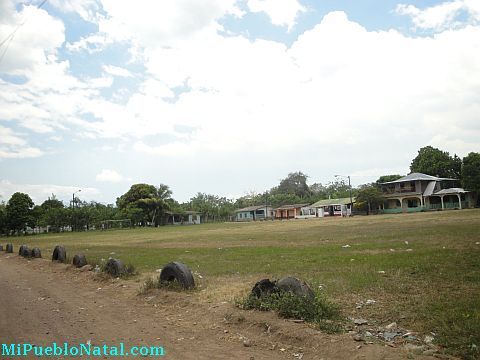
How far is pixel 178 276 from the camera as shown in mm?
9867

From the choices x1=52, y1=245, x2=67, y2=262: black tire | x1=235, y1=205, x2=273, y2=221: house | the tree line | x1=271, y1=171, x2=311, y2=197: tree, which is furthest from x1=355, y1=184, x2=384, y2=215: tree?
x1=52, y1=245, x2=67, y2=262: black tire

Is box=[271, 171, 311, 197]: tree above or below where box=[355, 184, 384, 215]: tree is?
above

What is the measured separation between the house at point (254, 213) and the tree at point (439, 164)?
1561 inches

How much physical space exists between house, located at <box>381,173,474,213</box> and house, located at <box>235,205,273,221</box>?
37.3 m

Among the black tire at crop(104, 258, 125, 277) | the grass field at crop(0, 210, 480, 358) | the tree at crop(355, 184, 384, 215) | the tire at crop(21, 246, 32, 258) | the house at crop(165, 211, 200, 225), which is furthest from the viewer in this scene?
the house at crop(165, 211, 200, 225)

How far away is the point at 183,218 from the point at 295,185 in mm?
40229

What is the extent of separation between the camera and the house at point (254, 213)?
10631 centimetres

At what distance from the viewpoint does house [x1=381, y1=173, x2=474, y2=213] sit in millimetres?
65562

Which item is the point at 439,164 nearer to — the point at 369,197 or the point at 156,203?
the point at 369,197

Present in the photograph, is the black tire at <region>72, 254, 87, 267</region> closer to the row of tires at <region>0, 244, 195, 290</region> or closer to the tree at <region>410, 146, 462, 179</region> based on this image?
the row of tires at <region>0, 244, 195, 290</region>

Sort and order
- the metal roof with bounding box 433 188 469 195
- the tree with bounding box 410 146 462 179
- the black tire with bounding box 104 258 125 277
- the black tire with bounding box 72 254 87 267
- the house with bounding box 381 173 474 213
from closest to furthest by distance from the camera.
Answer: the black tire with bounding box 104 258 125 277 < the black tire with bounding box 72 254 87 267 < the metal roof with bounding box 433 188 469 195 < the house with bounding box 381 173 474 213 < the tree with bounding box 410 146 462 179

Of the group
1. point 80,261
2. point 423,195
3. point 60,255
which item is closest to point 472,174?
point 423,195

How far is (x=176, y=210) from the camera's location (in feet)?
313

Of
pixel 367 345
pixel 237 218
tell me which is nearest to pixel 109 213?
pixel 237 218
